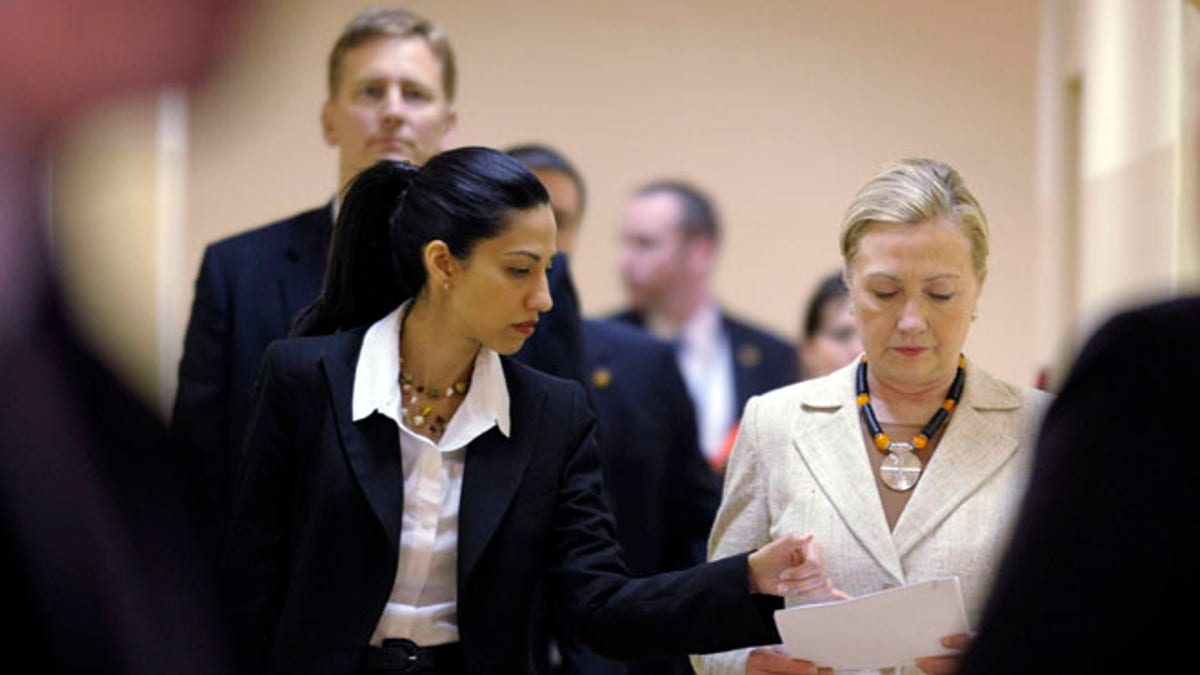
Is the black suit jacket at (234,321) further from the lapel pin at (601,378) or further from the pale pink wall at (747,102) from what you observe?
the pale pink wall at (747,102)

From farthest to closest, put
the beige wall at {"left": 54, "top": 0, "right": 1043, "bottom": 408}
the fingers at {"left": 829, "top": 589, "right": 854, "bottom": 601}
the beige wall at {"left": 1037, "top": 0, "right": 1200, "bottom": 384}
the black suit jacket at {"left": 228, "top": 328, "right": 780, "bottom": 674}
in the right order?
the beige wall at {"left": 54, "top": 0, "right": 1043, "bottom": 408} → the beige wall at {"left": 1037, "top": 0, "right": 1200, "bottom": 384} → the black suit jacket at {"left": 228, "top": 328, "right": 780, "bottom": 674} → the fingers at {"left": 829, "top": 589, "right": 854, "bottom": 601}

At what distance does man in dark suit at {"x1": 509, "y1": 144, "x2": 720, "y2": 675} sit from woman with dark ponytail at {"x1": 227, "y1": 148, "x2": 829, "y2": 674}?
1.37 metres

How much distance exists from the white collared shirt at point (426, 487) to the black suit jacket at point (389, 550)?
1.2 inches

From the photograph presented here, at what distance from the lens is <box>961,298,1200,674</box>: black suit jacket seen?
4.88 feet

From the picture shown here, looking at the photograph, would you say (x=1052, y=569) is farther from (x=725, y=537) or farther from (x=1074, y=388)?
(x=725, y=537)

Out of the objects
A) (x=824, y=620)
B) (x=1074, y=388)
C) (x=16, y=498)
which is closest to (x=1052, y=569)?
(x=1074, y=388)

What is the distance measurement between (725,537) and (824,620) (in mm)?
445

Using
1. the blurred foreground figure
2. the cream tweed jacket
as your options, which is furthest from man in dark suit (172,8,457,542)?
the blurred foreground figure

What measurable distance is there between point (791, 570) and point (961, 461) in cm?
45

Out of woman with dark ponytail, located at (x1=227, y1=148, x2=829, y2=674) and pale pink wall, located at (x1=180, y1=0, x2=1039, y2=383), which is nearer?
woman with dark ponytail, located at (x1=227, y1=148, x2=829, y2=674)

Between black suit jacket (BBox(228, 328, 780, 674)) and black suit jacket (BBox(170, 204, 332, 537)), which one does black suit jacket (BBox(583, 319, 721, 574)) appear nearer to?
black suit jacket (BBox(170, 204, 332, 537))

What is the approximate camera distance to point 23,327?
4.17 ft

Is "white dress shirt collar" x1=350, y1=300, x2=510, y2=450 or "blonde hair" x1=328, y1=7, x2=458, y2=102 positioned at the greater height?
"blonde hair" x1=328, y1=7, x2=458, y2=102

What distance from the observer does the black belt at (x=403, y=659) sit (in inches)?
125
